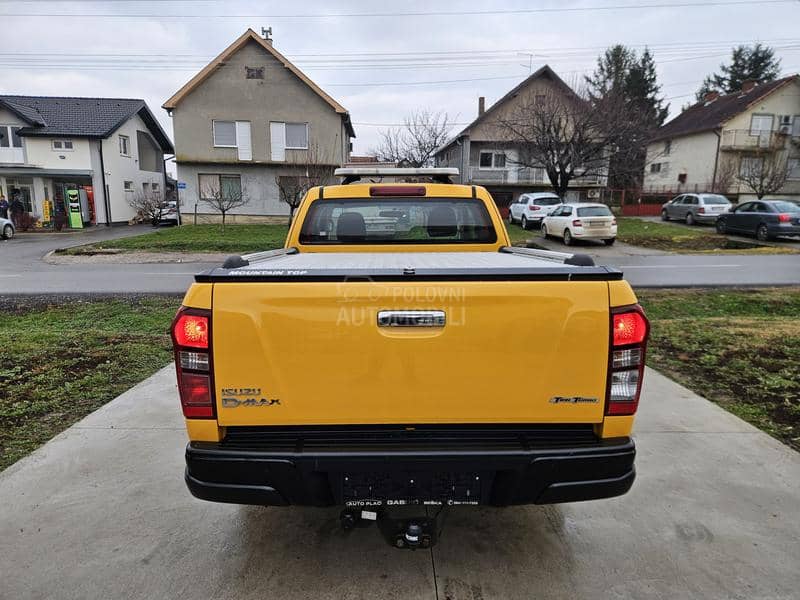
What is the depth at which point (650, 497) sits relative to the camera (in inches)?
129

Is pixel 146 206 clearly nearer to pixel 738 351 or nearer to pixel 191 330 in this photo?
pixel 738 351

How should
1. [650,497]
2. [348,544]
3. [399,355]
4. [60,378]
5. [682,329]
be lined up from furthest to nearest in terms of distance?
1. [682,329]
2. [60,378]
3. [650,497]
4. [348,544]
5. [399,355]

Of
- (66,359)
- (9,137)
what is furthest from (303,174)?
(66,359)

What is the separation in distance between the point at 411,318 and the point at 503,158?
3645cm

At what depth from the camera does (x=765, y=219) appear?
806 inches

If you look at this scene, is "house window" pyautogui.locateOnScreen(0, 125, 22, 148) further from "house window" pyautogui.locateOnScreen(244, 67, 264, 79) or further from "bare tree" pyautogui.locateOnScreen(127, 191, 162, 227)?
"house window" pyautogui.locateOnScreen(244, 67, 264, 79)

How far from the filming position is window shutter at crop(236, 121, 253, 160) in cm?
2964

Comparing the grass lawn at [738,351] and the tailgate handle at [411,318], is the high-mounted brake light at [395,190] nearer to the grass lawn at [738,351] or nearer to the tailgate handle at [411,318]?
the tailgate handle at [411,318]

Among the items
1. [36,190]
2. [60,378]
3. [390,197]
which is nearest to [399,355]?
[390,197]

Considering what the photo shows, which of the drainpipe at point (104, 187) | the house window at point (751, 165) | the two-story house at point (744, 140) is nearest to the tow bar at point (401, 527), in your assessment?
the drainpipe at point (104, 187)

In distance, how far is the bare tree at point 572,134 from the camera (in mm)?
26312

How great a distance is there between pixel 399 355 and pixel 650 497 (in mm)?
2219

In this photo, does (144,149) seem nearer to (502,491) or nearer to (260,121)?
(260,121)

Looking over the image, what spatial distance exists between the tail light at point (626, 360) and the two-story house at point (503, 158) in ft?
109
